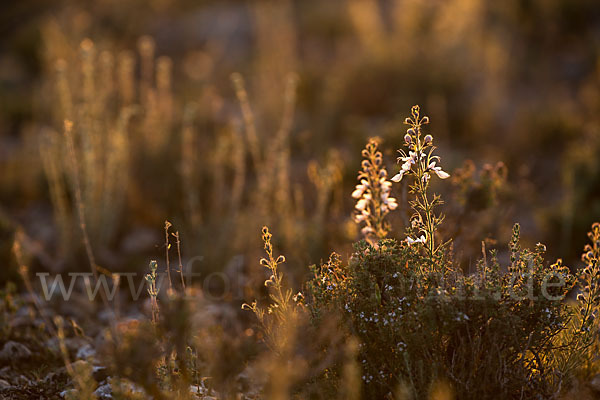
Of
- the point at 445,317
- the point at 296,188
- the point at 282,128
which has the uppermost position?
the point at 282,128

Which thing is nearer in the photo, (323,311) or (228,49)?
(323,311)

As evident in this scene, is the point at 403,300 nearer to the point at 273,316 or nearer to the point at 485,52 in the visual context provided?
the point at 273,316

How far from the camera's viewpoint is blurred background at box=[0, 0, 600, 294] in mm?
3672

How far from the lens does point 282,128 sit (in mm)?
4176

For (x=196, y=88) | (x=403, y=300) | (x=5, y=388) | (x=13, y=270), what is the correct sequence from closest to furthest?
(x=403, y=300), (x=5, y=388), (x=13, y=270), (x=196, y=88)

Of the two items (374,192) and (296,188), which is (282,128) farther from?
(374,192)

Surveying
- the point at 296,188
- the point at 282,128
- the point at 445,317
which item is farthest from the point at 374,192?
the point at 296,188

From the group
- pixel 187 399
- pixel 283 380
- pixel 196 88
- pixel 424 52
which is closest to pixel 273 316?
pixel 187 399

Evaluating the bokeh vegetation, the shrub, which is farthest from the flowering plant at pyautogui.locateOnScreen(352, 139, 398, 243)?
the shrub

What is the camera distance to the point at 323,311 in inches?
83.7

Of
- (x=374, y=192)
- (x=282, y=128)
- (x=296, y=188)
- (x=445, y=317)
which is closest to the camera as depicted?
(x=445, y=317)

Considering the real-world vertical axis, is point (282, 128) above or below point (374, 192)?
above

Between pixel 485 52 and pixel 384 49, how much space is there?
3.92 feet

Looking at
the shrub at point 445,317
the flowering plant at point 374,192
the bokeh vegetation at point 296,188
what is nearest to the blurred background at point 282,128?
the bokeh vegetation at point 296,188
